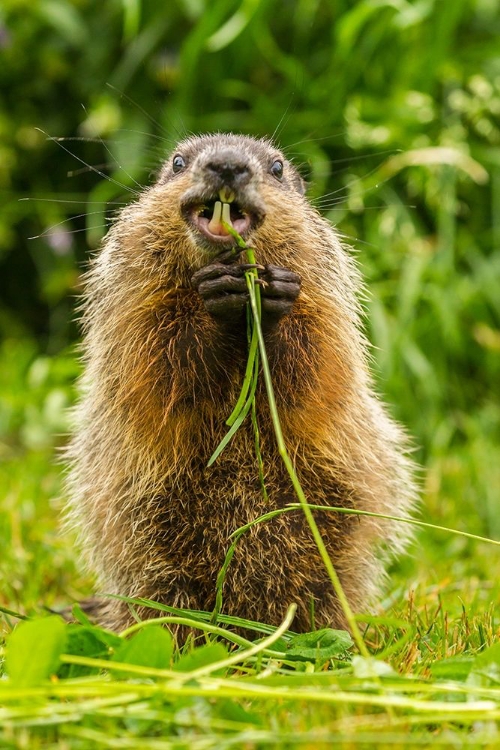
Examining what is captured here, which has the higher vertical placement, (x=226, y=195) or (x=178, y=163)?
(x=178, y=163)

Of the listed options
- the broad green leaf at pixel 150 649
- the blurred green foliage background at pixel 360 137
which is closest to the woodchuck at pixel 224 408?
the broad green leaf at pixel 150 649

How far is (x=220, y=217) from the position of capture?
2.91m

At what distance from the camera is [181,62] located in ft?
20.2

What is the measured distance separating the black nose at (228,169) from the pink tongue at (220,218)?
79 millimetres

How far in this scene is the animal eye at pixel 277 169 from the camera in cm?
353

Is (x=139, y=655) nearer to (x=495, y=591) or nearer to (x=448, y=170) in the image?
(x=495, y=591)

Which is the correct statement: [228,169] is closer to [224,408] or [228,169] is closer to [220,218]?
[220,218]

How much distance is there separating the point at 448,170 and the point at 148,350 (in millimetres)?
3415

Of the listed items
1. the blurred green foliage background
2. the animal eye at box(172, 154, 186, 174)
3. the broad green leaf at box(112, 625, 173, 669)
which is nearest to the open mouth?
the animal eye at box(172, 154, 186, 174)

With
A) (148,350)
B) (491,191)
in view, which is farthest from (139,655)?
(491,191)

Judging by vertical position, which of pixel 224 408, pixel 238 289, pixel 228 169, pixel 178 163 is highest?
pixel 178 163

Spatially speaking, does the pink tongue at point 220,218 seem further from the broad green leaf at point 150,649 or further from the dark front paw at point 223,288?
the broad green leaf at point 150,649

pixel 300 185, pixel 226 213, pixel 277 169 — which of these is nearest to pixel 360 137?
pixel 300 185

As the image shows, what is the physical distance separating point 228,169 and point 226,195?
0.27 ft
